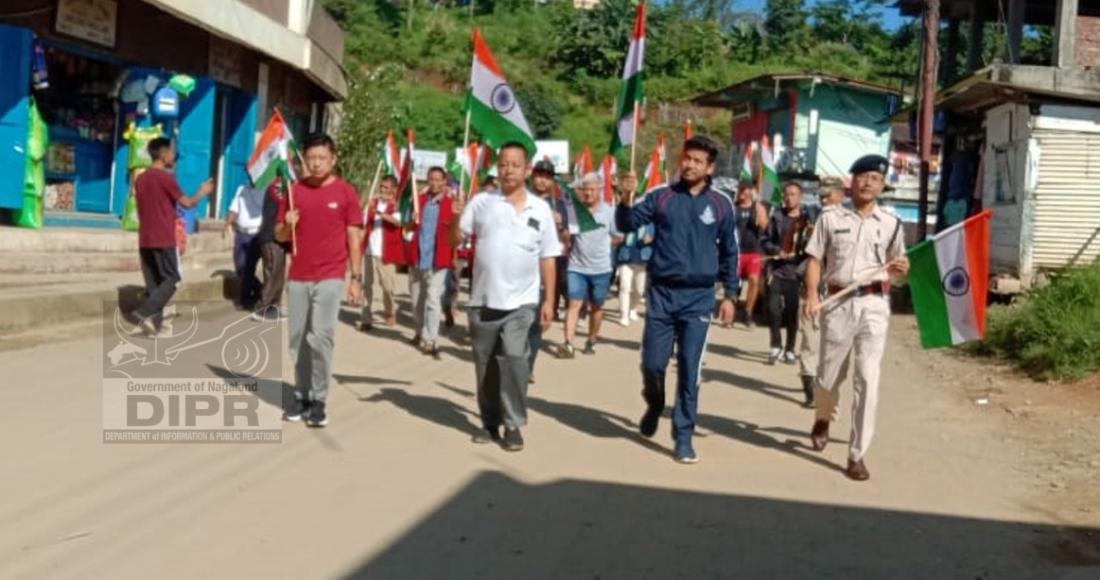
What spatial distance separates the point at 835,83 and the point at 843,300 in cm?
3325

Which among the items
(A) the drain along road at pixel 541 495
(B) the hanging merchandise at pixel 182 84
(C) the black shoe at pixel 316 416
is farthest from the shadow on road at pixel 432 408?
(B) the hanging merchandise at pixel 182 84

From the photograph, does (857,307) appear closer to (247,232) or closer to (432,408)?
(432,408)

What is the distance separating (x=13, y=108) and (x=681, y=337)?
31.1 ft

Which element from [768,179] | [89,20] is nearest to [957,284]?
[89,20]

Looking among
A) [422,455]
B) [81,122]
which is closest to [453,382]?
[422,455]

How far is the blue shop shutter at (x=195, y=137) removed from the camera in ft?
61.6

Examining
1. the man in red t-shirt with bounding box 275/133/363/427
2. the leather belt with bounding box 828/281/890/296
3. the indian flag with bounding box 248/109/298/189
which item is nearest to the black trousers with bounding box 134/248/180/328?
the indian flag with bounding box 248/109/298/189

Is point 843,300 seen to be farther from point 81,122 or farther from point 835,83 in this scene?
point 835,83

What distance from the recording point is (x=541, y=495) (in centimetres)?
659

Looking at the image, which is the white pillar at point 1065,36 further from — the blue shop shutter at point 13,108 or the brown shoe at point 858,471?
the blue shop shutter at point 13,108

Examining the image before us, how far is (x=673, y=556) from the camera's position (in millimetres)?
5551

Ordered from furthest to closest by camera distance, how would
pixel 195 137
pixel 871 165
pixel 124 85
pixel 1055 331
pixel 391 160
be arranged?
1. pixel 195 137
2. pixel 124 85
3. pixel 391 160
4. pixel 1055 331
5. pixel 871 165

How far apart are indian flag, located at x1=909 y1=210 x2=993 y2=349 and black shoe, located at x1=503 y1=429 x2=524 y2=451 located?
2648 millimetres

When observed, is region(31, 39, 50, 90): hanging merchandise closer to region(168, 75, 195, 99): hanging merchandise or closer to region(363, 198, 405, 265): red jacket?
region(168, 75, 195, 99): hanging merchandise
